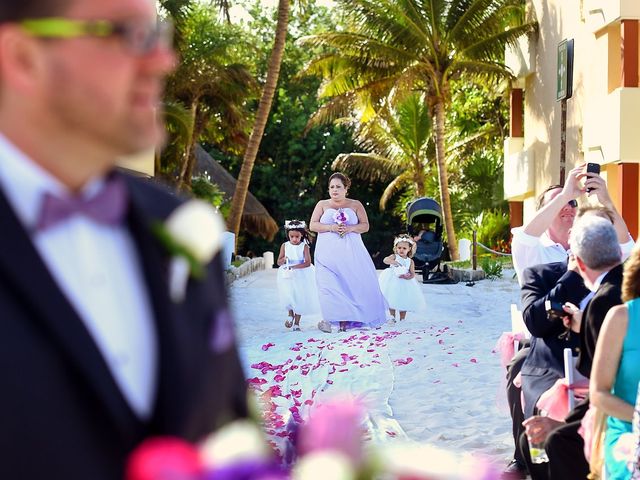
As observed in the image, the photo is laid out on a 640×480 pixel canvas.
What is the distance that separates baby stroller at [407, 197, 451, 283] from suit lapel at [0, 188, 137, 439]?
2104cm

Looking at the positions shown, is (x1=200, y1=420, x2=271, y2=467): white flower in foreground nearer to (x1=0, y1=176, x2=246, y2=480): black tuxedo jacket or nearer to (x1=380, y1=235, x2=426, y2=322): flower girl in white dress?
(x1=0, y1=176, x2=246, y2=480): black tuxedo jacket

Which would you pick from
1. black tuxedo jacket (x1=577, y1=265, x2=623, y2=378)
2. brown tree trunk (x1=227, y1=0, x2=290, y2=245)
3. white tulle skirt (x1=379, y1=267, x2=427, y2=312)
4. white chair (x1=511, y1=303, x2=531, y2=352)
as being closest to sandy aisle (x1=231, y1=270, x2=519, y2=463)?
white tulle skirt (x1=379, y1=267, x2=427, y2=312)

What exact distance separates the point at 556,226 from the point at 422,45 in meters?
21.9

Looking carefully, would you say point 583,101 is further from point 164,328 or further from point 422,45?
point 164,328

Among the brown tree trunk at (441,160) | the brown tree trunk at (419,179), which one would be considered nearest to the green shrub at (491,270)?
the brown tree trunk at (441,160)

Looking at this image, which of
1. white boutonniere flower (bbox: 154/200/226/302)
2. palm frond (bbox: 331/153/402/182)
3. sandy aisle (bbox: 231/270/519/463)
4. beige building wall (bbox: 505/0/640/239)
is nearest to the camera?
white boutonniere flower (bbox: 154/200/226/302)

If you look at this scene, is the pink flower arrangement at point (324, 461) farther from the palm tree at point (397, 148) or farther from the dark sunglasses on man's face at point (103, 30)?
the palm tree at point (397, 148)

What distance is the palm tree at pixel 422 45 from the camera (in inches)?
1062

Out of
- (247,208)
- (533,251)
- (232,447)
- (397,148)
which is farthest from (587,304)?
(247,208)

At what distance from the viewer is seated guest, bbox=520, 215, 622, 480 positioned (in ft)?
15.0

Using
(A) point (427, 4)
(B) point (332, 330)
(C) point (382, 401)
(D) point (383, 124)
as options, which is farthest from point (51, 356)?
(D) point (383, 124)

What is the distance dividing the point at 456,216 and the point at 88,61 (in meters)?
32.5

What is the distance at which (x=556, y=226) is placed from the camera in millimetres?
6602

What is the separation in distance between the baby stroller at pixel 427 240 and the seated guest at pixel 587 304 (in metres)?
17.3
